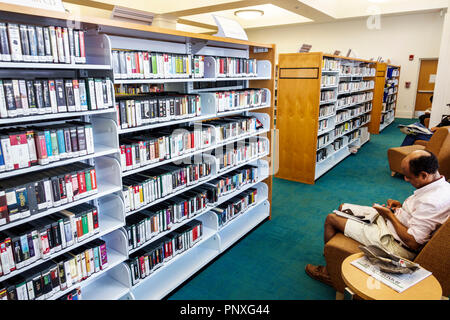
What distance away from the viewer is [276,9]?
12.9 m

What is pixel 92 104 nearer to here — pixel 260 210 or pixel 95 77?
pixel 95 77

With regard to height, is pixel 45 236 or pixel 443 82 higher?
pixel 443 82

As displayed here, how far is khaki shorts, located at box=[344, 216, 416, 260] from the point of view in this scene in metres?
2.39

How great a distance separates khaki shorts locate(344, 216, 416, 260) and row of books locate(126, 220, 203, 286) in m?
1.40

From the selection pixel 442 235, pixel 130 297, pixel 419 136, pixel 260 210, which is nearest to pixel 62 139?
pixel 130 297

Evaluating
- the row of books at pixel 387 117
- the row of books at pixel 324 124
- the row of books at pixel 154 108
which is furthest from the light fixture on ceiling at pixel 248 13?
the row of books at pixel 154 108

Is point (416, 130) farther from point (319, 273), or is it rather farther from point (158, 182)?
point (158, 182)

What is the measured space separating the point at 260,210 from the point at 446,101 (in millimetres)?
6305

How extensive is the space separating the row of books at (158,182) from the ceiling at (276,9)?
23.5 ft

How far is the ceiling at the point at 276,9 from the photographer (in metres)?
8.94

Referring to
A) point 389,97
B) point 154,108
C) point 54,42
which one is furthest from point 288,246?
point 389,97

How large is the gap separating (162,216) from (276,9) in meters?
12.6


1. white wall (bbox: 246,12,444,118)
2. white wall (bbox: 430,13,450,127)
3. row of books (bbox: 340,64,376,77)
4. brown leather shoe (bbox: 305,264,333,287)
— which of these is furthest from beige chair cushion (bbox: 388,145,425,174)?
white wall (bbox: 246,12,444,118)

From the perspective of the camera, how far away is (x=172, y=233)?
285cm
